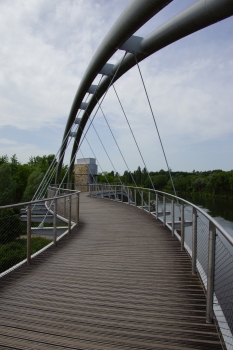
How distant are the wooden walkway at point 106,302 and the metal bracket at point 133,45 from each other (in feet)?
22.9

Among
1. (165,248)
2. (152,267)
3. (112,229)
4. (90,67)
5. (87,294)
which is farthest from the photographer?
(90,67)

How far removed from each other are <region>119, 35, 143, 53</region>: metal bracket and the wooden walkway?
22.9ft

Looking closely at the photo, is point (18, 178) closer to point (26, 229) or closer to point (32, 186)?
point (32, 186)

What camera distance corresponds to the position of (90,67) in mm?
12266

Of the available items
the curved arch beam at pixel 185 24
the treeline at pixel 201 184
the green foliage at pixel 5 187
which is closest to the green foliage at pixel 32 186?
the green foliage at pixel 5 187

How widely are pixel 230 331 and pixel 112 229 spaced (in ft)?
17.5

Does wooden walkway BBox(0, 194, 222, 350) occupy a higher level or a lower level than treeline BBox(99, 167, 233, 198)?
lower

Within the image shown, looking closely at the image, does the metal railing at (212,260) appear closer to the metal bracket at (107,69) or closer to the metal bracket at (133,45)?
the metal bracket at (133,45)

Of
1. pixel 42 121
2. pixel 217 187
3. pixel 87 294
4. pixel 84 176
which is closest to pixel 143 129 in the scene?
pixel 84 176

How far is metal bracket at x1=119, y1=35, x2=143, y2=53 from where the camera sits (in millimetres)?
9950

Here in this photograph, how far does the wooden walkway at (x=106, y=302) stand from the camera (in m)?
2.62

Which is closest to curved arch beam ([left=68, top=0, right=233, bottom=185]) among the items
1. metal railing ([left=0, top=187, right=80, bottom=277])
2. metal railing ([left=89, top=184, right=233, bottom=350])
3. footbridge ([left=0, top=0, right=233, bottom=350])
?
footbridge ([left=0, top=0, right=233, bottom=350])

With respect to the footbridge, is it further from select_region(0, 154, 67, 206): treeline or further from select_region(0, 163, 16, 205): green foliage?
select_region(0, 163, 16, 205): green foliage

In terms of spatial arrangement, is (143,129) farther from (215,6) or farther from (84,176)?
(215,6)
